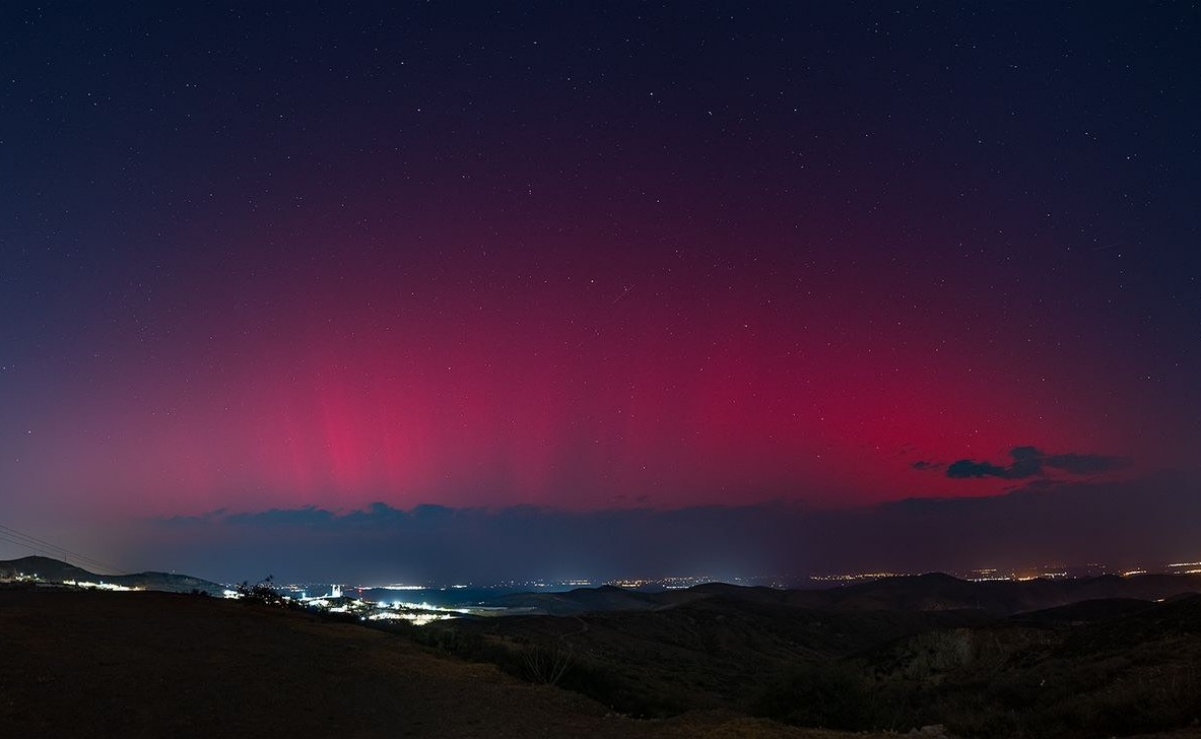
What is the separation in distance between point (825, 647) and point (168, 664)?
202ft

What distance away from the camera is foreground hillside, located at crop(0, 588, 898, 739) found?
1173 cm

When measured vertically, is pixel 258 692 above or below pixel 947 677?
above

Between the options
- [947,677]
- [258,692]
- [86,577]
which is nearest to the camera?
[258,692]

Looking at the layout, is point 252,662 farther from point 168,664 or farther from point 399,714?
point 399,714

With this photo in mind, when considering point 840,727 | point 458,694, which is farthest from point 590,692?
point 840,727

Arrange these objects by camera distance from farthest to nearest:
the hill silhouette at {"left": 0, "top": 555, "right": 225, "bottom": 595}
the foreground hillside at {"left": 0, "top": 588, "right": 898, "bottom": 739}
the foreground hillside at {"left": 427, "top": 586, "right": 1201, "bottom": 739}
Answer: the hill silhouette at {"left": 0, "top": 555, "right": 225, "bottom": 595} < the foreground hillside at {"left": 427, "top": 586, "right": 1201, "bottom": 739} < the foreground hillside at {"left": 0, "top": 588, "right": 898, "bottom": 739}

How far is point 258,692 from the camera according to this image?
561 inches

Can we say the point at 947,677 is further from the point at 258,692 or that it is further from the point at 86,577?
the point at 86,577

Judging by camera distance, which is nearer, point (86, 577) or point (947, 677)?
point (947, 677)

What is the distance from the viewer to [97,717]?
1162 centimetres

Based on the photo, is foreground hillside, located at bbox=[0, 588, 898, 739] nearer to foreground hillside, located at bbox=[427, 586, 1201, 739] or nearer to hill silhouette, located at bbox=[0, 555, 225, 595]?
foreground hillside, located at bbox=[427, 586, 1201, 739]

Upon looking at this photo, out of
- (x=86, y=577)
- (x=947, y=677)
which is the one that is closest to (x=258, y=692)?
(x=947, y=677)

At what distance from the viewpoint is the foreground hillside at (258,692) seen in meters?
11.7

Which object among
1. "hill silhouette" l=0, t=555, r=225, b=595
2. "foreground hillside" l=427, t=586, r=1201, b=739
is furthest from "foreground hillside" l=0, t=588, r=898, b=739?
"hill silhouette" l=0, t=555, r=225, b=595
